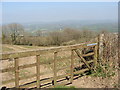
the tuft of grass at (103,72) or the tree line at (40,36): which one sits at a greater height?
the tree line at (40,36)

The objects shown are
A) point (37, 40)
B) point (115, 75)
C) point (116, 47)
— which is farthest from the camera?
point (37, 40)

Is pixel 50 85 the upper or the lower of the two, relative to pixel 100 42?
lower

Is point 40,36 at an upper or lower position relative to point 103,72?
upper

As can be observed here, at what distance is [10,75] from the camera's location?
229 inches

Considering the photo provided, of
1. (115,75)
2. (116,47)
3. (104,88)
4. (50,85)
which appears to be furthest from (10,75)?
(116,47)

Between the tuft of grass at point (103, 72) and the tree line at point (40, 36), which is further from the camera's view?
the tree line at point (40, 36)

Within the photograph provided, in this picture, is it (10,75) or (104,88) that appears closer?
(104,88)

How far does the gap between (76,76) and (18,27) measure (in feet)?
25.8

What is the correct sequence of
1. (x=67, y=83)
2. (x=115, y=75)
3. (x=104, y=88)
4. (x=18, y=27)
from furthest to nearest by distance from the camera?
1. (x=18, y=27)
2. (x=115, y=75)
3. (x=67, y=83)
4. (x=104, y=88)

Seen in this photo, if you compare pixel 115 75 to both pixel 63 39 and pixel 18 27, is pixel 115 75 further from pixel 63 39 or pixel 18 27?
pixel 18 27

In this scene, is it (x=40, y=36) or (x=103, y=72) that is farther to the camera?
(x=40, y=36)

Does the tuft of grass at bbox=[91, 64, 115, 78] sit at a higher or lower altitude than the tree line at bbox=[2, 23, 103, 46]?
lower

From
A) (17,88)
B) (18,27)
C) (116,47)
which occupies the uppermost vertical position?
(18,27)

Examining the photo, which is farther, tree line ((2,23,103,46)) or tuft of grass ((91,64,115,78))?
tree line ((2,23,103,46))
